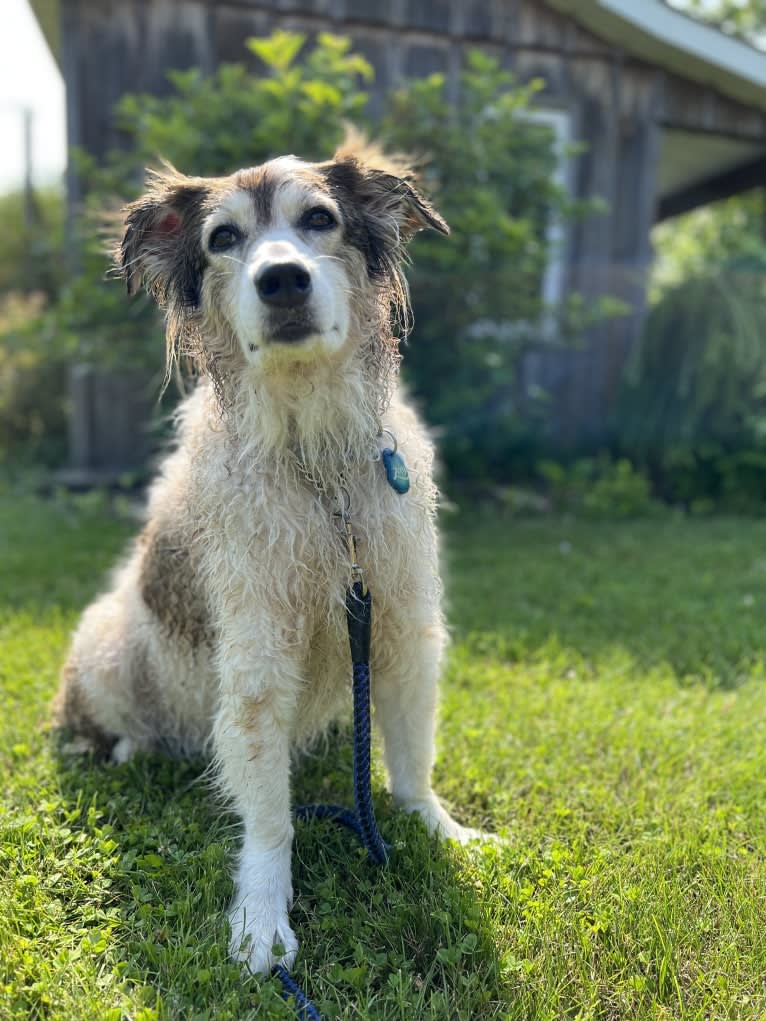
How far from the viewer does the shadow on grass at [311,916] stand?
6.02 ft

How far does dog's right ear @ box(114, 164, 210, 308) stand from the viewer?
2.26 m

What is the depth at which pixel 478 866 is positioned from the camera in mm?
2238

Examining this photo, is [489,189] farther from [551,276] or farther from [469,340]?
[551,276]

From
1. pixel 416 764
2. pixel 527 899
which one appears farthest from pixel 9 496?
pixel 527 899

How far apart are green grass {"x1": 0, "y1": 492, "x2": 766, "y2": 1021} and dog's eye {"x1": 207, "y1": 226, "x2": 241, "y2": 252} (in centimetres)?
174

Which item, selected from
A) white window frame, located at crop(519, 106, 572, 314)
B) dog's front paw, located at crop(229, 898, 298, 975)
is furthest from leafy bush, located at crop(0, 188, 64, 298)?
dog's front paw, located at crop(229, 898, 298, 975)

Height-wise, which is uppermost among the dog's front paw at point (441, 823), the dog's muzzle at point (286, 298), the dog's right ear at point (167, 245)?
the dog's right ear at point (167, 245)

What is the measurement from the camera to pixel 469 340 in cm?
647

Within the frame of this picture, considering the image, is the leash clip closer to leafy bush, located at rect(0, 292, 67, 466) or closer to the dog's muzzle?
the dog's muzzle

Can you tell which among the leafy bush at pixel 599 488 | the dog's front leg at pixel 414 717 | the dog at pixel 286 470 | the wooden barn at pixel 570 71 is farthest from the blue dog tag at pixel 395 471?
the wooden barn at pixel 570 71

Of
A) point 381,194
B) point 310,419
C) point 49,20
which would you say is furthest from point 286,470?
point 49,20

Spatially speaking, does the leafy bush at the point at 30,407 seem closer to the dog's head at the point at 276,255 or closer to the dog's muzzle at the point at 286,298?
the dog's head at the point at 276,255

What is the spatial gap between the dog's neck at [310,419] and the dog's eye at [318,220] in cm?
36

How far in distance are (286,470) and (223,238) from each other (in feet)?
2.20
